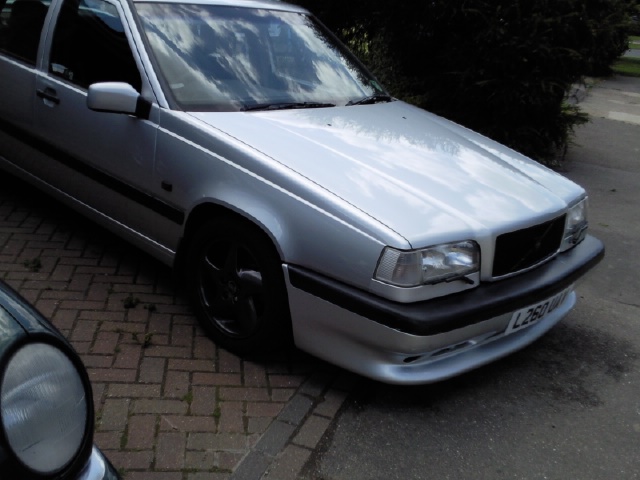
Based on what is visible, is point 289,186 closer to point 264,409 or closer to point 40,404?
point 264,409

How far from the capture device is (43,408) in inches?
61.4

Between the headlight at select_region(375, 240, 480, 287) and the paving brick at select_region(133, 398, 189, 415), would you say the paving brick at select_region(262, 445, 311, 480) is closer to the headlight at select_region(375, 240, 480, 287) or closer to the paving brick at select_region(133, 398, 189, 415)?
the paving brick at select_region(133, 398, 189, 415)

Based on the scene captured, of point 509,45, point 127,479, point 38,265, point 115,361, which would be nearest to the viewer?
point 127,479

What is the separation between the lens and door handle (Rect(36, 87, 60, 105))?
421 centimetres

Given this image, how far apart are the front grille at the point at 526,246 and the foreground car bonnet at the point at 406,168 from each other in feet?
0.23

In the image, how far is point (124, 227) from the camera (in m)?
3.98

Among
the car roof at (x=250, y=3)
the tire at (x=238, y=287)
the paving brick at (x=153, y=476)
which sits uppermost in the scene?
the car roof at (x=250, y=3)

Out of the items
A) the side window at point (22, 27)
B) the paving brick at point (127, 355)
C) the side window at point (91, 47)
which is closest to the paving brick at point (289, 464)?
the paving brick at point (127, 355)

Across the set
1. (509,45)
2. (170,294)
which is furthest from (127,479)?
(509,45)

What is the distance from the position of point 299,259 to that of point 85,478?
1.52m

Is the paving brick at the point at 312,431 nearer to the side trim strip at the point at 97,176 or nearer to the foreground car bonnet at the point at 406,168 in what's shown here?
the foreground car bonnet at the point at 406,168

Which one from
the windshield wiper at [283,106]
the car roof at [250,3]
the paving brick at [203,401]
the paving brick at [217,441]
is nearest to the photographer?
the paving brick at [217,441]

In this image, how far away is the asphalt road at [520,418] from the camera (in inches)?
114

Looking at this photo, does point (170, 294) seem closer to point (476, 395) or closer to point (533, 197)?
point (476, 395)
